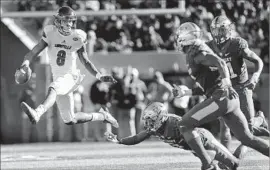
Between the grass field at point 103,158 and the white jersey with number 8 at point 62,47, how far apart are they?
133 centimetres

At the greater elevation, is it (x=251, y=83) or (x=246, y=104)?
(x=251, y=83)

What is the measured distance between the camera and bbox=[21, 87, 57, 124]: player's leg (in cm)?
739

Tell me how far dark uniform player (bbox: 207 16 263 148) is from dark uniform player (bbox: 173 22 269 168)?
990 mm

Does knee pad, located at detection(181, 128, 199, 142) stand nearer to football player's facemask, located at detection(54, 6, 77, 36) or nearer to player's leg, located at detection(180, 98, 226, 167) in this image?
player's leg, located at detection(180, 98, 226, 167)

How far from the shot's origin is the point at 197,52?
6754 mm

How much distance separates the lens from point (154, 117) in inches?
283

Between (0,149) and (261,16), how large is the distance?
261 inches

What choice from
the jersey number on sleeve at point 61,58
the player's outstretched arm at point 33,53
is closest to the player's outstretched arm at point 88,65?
the jersey number on sleeve at point 61,58

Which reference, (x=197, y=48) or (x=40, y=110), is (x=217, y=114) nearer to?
(x=197, y=48)

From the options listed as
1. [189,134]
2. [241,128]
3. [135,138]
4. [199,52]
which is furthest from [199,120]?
[135,138]

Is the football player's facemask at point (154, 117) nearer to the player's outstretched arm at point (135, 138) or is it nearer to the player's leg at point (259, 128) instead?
the player's outstretched arm at point (135, 138)

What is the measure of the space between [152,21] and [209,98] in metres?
9.93

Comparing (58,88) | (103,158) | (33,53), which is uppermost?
(33,53)

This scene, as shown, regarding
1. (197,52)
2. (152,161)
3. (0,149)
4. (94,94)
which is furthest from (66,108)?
(94,94)
